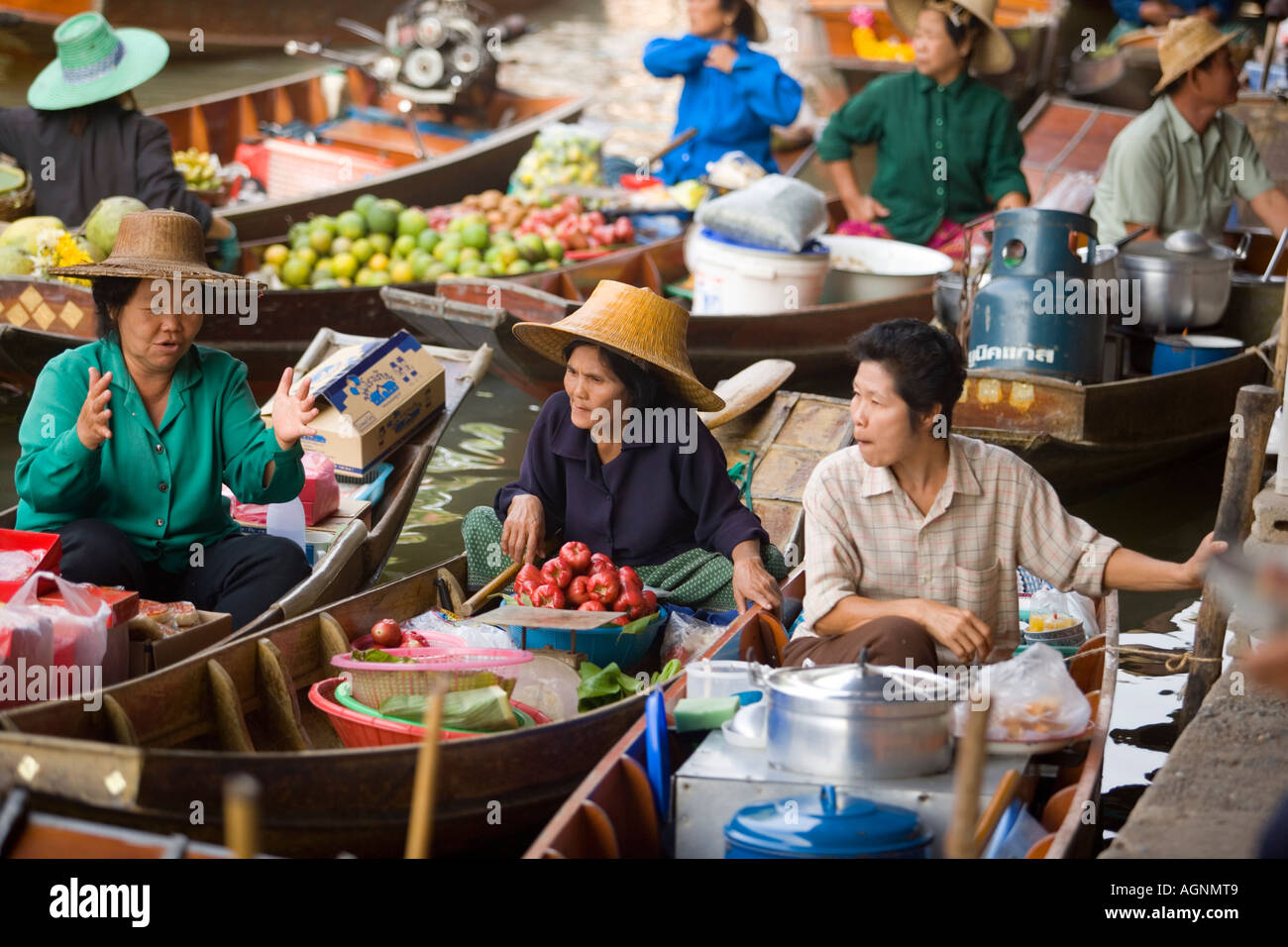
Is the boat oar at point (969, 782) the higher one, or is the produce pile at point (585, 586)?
the boat oar at point (969, 782)

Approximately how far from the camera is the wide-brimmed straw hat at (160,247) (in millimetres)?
3441

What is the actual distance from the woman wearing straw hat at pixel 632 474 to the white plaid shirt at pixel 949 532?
0.52 metres

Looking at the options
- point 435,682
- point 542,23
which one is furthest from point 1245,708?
point 542,23

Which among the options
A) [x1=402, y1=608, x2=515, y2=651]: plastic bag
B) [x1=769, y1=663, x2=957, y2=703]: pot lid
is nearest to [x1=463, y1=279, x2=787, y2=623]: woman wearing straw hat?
[x1=402, y1=608, x2=515, y2=651]: plastic bag

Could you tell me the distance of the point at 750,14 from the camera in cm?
795

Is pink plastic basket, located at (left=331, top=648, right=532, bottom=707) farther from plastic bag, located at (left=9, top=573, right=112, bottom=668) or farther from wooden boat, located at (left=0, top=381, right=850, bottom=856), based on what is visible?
plastic bag, located at (left=9, top=573, right=112, bottom=668)

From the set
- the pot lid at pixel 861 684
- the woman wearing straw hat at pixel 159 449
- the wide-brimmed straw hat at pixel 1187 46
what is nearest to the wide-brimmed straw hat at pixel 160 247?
the woman wearing straw hat at pixel 159 449

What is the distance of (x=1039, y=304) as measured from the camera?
515 centimetres

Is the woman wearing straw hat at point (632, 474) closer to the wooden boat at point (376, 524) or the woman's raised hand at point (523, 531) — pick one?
the woman's raised hand at point (523, 531)

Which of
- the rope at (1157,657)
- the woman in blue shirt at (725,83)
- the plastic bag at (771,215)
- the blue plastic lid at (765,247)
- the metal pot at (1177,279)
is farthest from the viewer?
the woman in blue shirt at (725,83)

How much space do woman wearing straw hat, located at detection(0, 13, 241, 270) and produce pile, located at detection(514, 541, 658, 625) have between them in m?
3.00

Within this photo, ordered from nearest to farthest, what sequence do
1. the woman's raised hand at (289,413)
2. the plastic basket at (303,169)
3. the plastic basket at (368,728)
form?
the plastic basket at (368,728) → the woman's raised hand at (289,413) → the plastic basket at (303,169)

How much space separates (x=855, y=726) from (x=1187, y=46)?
447cm

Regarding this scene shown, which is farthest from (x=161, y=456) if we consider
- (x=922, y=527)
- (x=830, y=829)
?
(x=830, y=829)
